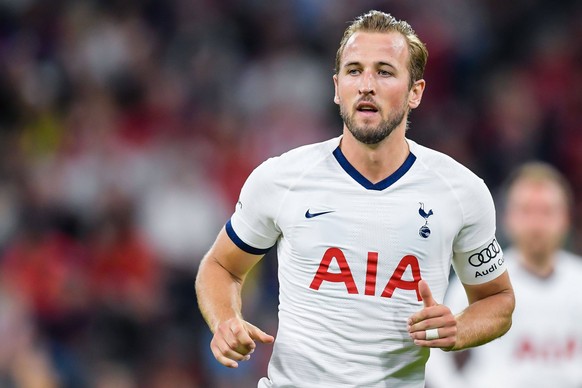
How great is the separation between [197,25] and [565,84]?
→ 3860 mm

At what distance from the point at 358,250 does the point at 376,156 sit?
378mm

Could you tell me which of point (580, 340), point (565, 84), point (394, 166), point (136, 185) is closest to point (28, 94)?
point (136, 185)

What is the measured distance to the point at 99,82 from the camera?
36.1 ft

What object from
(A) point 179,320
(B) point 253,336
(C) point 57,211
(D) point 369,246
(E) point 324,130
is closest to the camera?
(B) point 253,336

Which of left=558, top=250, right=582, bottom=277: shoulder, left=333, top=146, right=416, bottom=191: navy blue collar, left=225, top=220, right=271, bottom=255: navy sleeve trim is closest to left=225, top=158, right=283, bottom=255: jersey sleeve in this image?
left=225, top=220, right=271, bottom=255: navy sleeve trim

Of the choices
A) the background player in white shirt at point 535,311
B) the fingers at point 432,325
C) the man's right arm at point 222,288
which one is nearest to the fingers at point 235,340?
the man's right arm at point 222,288

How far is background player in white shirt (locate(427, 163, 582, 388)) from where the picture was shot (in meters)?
6.67

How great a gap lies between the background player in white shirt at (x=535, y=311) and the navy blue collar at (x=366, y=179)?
215 centimetres

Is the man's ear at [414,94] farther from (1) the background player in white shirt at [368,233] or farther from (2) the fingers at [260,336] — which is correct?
(2) the fingers at [260,336]

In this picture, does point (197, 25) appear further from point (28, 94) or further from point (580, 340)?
point (580, 340)

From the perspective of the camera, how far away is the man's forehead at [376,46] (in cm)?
426

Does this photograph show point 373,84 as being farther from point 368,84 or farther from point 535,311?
point 535,311

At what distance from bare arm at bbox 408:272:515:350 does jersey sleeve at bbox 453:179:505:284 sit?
6cm

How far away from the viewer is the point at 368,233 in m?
4.26
